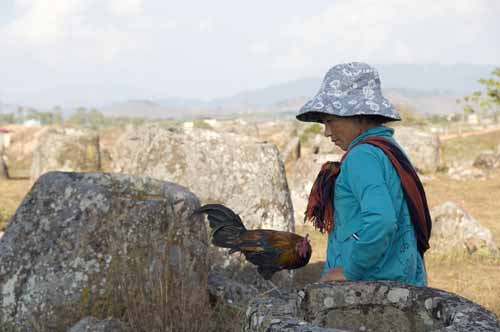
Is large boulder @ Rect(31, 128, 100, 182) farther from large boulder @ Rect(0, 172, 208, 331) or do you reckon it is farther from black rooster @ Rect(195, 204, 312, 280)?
black rooster @ Rect(195, 204, 312, 280)

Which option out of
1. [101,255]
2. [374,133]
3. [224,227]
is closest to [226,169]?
[101,255]

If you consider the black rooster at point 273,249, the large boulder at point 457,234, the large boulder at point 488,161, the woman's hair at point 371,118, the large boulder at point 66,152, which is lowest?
the large boulder at point 488,161

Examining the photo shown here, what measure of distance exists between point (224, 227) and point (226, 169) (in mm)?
4036

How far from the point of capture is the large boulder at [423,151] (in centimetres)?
2128

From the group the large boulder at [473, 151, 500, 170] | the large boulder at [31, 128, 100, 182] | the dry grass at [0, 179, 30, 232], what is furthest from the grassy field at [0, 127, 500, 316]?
the large boulder at [473, 151, 500, 170]

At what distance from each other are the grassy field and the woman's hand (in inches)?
149

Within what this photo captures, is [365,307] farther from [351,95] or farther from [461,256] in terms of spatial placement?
[461,256]

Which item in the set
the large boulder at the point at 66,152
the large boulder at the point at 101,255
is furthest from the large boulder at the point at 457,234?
the large boulder at the point at 66,152

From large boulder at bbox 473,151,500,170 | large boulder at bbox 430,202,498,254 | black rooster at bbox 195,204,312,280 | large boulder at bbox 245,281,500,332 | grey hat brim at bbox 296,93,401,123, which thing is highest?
grey hat brim at bbox 296,93,401,123

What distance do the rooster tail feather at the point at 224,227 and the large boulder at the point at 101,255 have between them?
1.75 m

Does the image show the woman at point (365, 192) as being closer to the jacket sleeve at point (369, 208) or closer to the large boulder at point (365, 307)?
the jacket sleeve at point (369, 208)

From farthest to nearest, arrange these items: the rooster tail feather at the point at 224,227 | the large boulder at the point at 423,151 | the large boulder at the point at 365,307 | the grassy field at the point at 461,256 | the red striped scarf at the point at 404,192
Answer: the large boulder at the point at 423,151 → the grassy field at the point at 461,256 → the rooster tail feather at the point at 224,227 → the red striped scarf at the point at 404,192 → the large boulder at the point at 365,307

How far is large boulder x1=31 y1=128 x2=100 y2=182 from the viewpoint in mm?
18859

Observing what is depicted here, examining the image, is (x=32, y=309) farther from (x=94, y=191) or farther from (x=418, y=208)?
(x=418, y=208)
